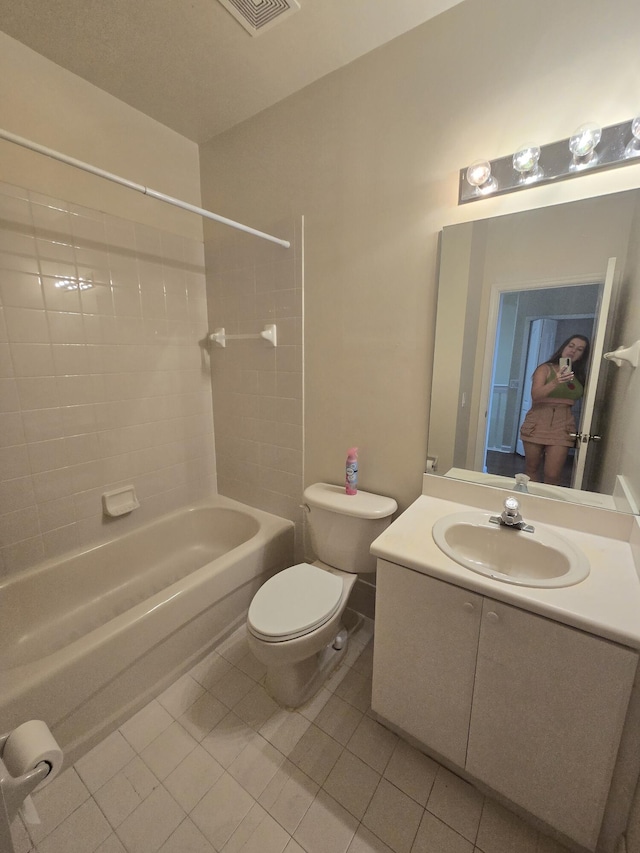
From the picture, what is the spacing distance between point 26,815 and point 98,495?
4.32ft

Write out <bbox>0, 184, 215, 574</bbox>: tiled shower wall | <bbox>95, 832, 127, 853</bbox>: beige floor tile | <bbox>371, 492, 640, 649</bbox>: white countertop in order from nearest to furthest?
<bbox>371, 492, 640, 649</bbox>: white countertop < <bbox>95, 832, 127, 853</bbox>: beige floor tile < <bbox>0, 184, 215, 574</bbox>: tiled shower wall

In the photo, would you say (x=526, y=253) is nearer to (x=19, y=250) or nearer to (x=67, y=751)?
(x=19, y=250)

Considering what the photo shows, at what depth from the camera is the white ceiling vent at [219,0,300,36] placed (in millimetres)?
1155

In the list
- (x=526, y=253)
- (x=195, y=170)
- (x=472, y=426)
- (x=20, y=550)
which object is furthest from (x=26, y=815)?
(x=195, y=170)

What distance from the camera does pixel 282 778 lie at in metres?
1.13

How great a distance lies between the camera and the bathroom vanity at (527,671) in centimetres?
81

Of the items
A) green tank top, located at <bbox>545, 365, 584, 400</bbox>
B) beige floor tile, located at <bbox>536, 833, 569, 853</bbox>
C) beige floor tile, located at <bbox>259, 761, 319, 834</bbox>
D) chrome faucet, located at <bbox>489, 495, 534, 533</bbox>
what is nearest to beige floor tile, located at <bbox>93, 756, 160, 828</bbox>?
beige floor tile, located at <bbox>259, 761, 319, 834</bbox>

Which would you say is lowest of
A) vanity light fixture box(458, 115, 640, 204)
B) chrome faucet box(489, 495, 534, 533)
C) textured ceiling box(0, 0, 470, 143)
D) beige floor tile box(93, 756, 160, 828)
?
beige floor tile box(93, 756, 160, 828)

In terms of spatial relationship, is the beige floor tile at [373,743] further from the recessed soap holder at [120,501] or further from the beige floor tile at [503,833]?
the recessed soap holder at [120,501]

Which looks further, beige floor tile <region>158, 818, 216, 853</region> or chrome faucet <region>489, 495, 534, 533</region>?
chrome faucet <region>489, 495, 534, 533</region>

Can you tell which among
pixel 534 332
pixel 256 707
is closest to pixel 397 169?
pixel 534 332

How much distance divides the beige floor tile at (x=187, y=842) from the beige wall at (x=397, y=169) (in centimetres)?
124

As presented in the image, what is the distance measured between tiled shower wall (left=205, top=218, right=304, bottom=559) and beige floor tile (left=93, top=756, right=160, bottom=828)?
1049mm

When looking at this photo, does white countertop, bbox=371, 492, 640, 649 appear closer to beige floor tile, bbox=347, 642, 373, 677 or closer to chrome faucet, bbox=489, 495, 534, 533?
chrome faucet, bbox=489, 495, 534, 533
